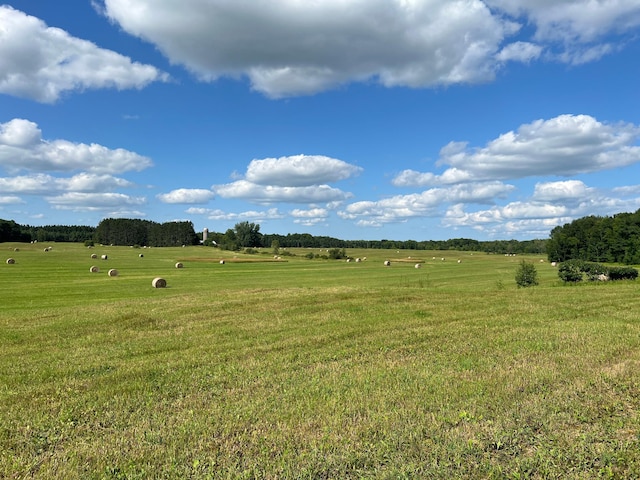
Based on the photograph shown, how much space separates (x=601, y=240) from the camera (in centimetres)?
10519

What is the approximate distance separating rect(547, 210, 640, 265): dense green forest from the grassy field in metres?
93.3

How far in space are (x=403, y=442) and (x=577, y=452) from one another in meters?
2.11

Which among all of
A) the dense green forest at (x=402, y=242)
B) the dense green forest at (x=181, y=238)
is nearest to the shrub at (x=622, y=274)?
the dense green forest at (x=402, y=242)

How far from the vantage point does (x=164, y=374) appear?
363 inches

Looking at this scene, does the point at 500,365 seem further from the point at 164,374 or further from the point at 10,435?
the point at 10,435

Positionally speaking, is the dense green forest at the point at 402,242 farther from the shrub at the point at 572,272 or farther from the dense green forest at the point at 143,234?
the shrub at the point at 572,272

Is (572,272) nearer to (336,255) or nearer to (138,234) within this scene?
(336,255)

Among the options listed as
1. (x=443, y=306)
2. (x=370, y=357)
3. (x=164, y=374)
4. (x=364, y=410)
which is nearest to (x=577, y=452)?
(x=364, y=410)

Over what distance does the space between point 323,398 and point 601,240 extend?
11820 cm

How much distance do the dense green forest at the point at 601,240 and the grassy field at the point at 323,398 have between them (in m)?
93.3

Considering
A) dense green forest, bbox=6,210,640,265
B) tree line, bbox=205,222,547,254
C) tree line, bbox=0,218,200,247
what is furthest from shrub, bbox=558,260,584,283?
tree line, bbox=0,218,200,247

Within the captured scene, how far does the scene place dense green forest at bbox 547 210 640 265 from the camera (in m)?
91.6

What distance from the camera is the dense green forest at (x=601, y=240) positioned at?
91.6m

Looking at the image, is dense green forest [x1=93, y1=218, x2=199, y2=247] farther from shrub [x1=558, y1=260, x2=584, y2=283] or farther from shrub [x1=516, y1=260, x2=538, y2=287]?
shrub [x1=558, y1=260, x2=584, y2=283]
